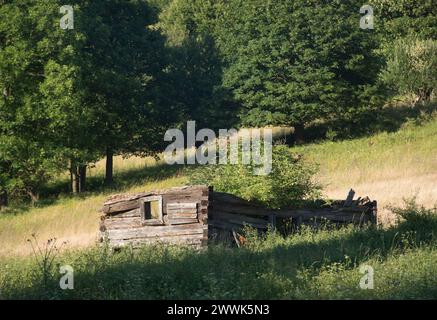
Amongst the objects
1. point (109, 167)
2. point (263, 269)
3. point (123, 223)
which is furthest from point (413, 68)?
point (263, 269)

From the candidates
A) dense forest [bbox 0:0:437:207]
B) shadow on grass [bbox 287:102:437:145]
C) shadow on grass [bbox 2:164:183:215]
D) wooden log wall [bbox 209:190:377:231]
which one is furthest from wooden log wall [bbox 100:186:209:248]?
shadow on grass [bbox 287:102:437:145]

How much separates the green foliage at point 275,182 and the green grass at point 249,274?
3.26 m

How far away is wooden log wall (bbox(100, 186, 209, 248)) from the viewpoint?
1489 centimetres

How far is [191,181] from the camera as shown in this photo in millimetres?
18703

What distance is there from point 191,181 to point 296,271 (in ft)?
29.3

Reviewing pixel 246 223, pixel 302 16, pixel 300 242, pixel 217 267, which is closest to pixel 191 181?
pixel 246 223

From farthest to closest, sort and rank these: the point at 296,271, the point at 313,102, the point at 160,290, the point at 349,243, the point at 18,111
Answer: the point at 313,102 < the point at 18,111 < the point at 349,243 < the point at 296,271 < the point at 160,290

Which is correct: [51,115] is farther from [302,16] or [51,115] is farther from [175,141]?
[302,16]

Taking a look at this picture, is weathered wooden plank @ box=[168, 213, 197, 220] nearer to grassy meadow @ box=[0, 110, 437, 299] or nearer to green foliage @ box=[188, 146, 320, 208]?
grassy meadow @ box=[0, 110, 437, 299]

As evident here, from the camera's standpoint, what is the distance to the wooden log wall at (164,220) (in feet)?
48.9

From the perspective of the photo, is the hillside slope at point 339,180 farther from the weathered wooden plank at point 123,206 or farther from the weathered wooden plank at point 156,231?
the weathered wooden plank at point 156,231

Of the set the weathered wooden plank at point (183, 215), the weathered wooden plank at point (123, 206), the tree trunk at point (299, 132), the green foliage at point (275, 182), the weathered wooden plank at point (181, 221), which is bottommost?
the weathered wooden plank at point (181, 221)

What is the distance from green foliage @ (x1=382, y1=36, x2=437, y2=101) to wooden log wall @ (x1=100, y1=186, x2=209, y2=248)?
3453cm

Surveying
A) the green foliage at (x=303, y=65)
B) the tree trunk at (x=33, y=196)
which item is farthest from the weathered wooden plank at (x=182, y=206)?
the green foliage at (x=303, y=65)
